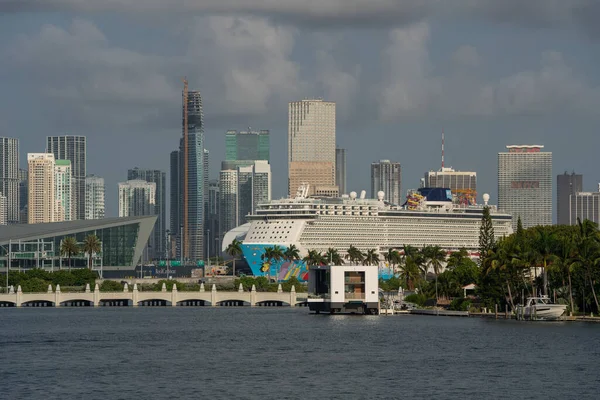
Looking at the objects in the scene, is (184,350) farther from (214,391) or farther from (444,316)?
(444,316)

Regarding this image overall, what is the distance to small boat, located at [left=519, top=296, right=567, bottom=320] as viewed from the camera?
130125 millimetres

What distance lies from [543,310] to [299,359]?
45237 millimetres

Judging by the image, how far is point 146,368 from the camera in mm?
85875

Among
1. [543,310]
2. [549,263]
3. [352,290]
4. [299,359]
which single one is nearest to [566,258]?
[549,263]

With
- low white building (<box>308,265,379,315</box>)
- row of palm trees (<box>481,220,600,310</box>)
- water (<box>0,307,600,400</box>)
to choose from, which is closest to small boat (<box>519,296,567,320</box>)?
row of palm trees (<box>481,220,600,310</box>)

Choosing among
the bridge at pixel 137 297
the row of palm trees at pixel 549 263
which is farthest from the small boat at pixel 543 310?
the bridge at pixel 137 297

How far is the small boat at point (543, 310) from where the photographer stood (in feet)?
427

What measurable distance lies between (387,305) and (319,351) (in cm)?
6344

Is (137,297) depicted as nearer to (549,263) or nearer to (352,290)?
(352,290)

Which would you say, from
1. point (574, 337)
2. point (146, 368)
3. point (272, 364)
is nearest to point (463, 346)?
point (574, 337)

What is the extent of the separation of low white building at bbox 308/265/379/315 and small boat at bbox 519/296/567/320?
86.6 ft

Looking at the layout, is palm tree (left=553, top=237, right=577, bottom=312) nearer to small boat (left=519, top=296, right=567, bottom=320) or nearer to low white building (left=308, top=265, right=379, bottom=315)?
small boat (left=519, top=296, right=567, bottom=320)

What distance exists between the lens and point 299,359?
92.2m

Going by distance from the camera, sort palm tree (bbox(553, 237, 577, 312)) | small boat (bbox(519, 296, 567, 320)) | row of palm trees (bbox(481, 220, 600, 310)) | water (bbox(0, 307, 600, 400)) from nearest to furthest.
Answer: water (bbox(0, 307, 600, 400))
row of palm trees (bbox(481, 220, 600, 310))
small boat (bbox(519, 296, 567, 320))
palm tree (bbox(553, 237, 577, 312))
